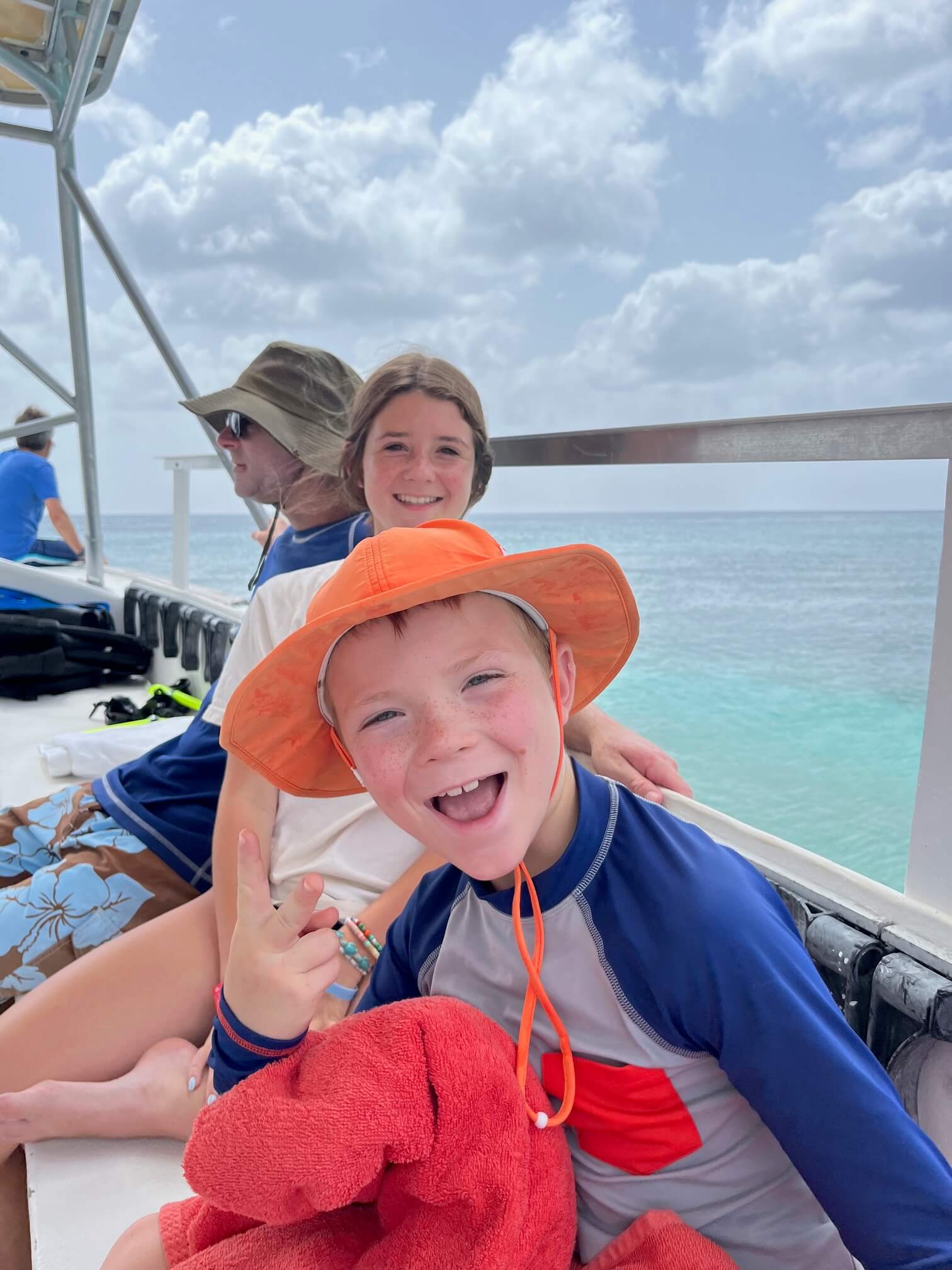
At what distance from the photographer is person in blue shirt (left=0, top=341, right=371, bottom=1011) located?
5.04 feet

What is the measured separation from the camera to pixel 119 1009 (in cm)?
128

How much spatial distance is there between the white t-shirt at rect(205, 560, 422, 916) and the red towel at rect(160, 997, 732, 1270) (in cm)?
59

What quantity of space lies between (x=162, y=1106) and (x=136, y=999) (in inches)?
6.7

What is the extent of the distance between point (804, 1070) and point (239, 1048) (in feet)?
1.45

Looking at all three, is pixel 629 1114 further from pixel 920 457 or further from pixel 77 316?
pixel 77 316

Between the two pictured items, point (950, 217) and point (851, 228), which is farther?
point (851, 228)

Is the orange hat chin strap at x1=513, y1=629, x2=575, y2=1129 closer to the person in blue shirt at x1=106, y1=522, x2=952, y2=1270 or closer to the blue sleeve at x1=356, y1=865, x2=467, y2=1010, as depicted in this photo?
the person in blue shirt at x1=106, y1=522, x2=952, y2=1270

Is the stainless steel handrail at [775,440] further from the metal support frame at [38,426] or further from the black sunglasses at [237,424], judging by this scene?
the metal support frame at [38,426]

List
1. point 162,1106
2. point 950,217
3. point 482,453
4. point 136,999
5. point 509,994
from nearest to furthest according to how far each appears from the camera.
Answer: point 509,994 → point 162,1106 → point 136,999 → point 482,453 → point 950,217

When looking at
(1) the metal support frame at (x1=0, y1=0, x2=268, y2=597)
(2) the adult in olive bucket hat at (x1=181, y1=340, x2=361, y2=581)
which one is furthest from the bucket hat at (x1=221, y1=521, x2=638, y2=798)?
(1) the metal support frame at (x1=0, y1=0, x2=268, y2=597)

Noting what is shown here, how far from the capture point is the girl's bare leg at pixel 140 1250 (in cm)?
84

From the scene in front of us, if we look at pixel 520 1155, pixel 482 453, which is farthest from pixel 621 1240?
pixel 482 453

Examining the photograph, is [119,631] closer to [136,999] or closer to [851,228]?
[136,999]

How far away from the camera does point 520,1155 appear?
668 millimetres
